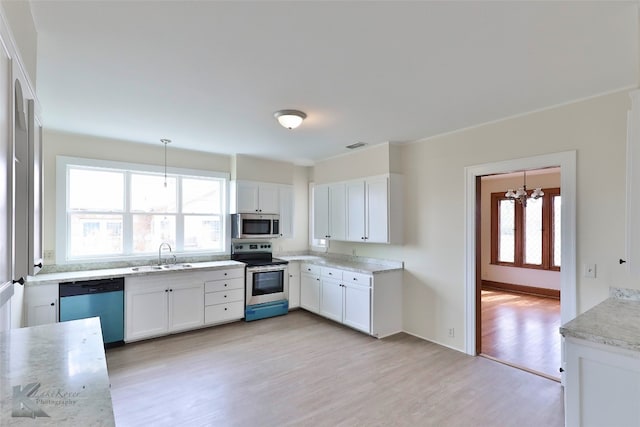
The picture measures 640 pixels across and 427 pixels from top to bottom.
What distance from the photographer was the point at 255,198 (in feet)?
17.7

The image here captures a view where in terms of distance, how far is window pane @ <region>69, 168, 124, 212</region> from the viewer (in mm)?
4191

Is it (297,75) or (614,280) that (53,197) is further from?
(614,280)

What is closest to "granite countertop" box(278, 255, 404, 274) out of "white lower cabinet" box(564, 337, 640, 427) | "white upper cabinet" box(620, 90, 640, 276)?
"white lower cabinet" box(564, 337, 640, 427)

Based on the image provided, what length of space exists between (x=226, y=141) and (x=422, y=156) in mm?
2674

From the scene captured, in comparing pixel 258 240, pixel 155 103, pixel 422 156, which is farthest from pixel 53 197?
pixel 422 156

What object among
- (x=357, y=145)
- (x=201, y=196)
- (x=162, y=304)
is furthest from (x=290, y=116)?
(x=162, y=304)

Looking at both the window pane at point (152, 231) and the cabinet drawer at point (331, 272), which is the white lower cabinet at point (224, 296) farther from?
the cabinet drawer at point (331, 272)

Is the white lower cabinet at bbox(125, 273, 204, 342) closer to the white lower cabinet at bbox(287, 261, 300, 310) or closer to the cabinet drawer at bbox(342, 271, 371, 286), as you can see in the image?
the white lower cabinet at bbox(287, 261, 300, 310)

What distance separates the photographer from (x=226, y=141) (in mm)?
4414

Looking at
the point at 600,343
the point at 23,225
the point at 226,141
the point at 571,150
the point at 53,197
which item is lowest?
the point at 600,343

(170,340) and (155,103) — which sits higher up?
(155,103)

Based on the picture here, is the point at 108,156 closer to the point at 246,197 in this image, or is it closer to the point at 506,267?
the point at 246,197

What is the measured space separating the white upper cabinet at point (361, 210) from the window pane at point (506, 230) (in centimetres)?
412

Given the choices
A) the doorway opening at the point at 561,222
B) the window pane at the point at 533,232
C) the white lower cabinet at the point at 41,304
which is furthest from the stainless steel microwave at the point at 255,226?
the window pane at the point at 533,232
